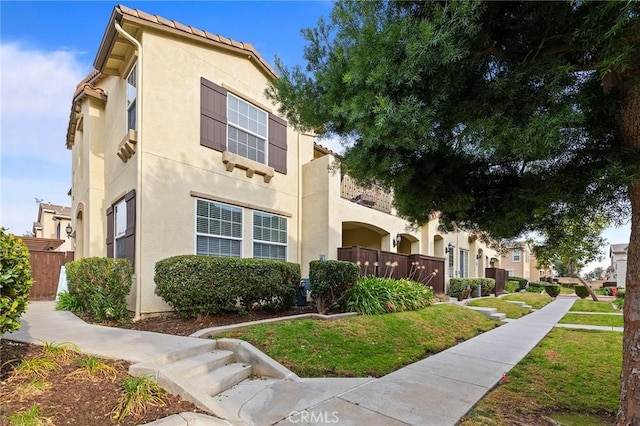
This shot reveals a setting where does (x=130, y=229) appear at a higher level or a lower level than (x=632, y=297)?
higher

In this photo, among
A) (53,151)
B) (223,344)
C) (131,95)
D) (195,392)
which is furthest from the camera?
(53,151)

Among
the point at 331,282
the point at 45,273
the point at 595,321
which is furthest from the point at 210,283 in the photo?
the point at 595,321

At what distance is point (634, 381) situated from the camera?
3457 millimetres

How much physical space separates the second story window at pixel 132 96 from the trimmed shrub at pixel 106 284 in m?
3.42

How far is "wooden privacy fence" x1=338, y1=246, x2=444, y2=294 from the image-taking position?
37.7 feet

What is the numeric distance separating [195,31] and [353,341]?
8625 millimetres

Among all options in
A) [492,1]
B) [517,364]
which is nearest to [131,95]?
[492,1]

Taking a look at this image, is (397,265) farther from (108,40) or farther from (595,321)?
(108,40)

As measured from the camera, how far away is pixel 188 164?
9.27 metres

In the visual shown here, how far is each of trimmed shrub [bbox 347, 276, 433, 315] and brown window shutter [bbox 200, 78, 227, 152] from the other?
5359 mm

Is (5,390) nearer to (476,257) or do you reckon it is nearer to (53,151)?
(53,151)

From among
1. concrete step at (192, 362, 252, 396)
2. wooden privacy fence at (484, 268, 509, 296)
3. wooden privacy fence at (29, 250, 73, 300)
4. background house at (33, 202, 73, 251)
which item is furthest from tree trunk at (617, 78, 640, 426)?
background house at (33, 202, 73, 251)

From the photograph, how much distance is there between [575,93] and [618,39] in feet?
2.38

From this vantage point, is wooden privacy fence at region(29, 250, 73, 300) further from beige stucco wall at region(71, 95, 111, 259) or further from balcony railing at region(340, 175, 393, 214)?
balcony railing at region(340, 175, 393, 214)
